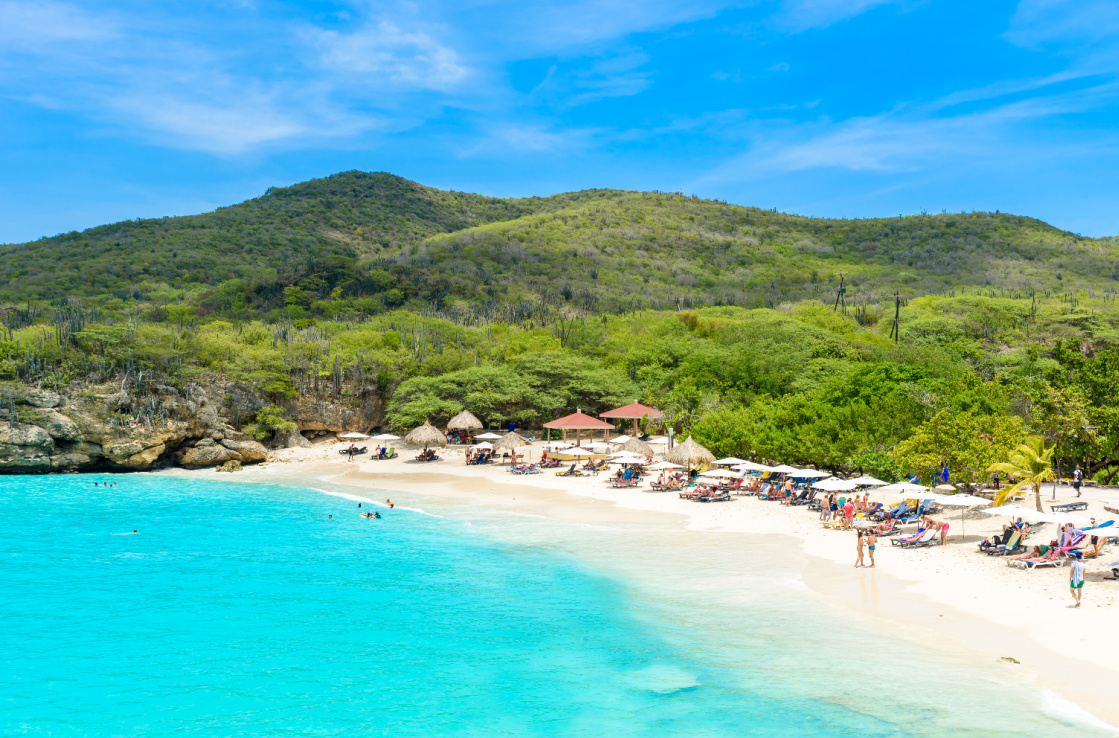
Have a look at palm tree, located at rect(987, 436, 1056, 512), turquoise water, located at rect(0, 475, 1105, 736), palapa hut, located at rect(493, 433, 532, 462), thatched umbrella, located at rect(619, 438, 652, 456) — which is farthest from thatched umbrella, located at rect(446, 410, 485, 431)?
palm tree, located at rect(987, 436, 1056, 512)

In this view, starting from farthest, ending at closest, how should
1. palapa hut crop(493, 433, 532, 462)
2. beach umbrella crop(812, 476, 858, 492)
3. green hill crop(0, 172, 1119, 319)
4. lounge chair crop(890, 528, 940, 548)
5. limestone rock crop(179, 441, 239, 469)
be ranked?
1. green hill crop(0, 172, 1119, 319)
2. limestone rock crop(179, 441, 239, 469)
3. palapa hut crop(493, 433, 532, 462)
4. beach umbrella crop(812, 476, 858, 492)
5. lounge chair crop(890, 528, 940, 548)

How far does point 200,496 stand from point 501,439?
48.0 feet

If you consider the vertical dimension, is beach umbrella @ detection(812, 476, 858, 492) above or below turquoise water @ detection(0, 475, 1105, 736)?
above

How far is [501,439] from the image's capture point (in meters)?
37.7

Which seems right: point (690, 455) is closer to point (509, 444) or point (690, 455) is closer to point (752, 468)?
point (752, 468)

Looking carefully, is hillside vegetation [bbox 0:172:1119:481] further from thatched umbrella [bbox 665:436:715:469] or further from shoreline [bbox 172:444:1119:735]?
shoreline [bbox 172:444:1119:735]

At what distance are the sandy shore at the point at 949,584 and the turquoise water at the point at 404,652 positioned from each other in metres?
1.46

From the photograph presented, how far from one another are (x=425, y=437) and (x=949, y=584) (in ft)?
95.1

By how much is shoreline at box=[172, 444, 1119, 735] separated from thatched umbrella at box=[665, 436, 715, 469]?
1.73m

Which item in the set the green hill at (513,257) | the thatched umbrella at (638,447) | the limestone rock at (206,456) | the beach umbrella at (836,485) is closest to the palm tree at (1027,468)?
the beach umbrella at (836,485)

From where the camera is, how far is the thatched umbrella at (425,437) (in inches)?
1564

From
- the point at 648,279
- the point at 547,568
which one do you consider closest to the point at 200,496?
the point at 547,568

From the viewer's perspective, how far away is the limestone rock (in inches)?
1548

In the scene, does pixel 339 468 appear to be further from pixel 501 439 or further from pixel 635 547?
pixel 635 547
